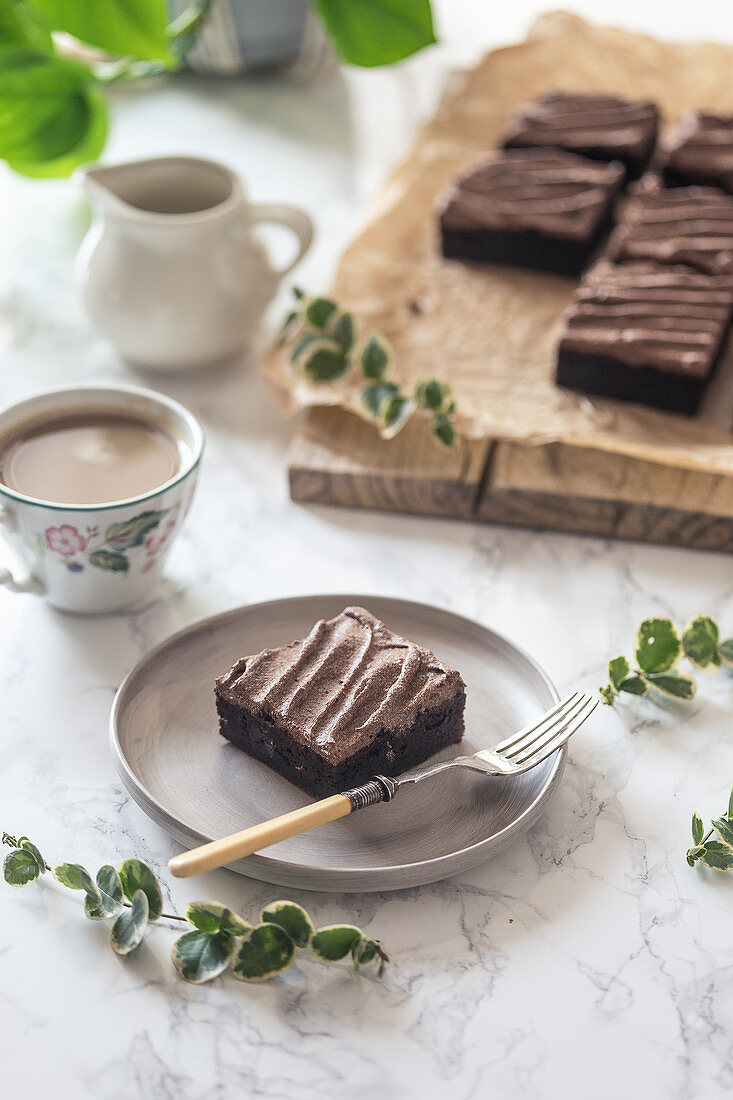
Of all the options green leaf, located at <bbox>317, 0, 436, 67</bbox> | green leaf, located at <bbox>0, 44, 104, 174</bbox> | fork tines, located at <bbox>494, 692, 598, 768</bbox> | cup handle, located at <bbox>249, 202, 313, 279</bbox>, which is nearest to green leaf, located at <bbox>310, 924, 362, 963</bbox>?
fork tines, located at <bbox>494, 692, 598, 768</bbox>

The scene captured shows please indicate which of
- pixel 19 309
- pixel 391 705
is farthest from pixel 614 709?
pixel 19 309

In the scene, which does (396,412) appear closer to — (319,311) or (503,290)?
(319,311)

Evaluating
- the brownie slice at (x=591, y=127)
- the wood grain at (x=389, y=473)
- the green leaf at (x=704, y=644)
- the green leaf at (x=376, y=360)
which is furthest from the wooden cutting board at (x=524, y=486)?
the brownie slice at (x=591, y=127)

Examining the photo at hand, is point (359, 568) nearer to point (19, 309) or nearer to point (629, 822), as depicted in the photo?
point (629, 822)

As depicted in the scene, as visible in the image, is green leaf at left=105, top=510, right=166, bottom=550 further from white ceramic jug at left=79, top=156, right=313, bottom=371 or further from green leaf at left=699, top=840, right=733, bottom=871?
green leaf at left=699, top=840, right=733, bottom=871

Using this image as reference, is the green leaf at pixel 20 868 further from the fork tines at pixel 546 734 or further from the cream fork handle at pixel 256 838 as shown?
the fork tines at pixel 546 734

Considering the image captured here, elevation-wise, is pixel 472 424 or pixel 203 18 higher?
pixel 203 18

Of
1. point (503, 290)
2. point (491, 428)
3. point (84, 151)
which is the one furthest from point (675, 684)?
point (84, 151)
